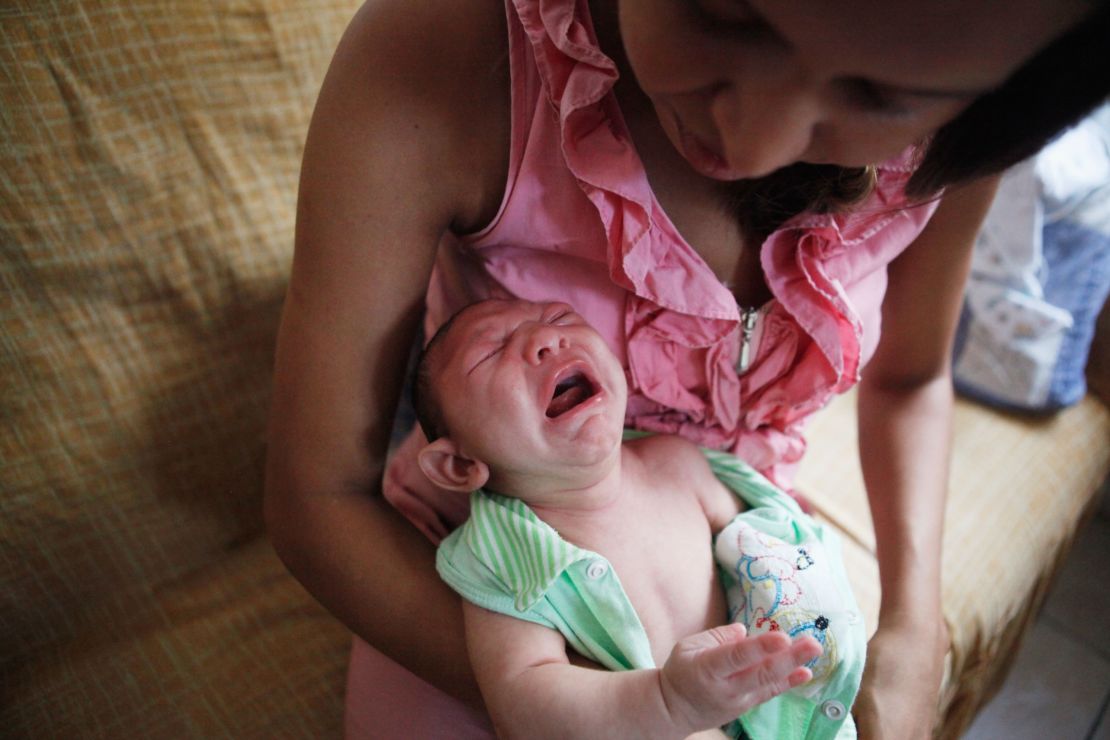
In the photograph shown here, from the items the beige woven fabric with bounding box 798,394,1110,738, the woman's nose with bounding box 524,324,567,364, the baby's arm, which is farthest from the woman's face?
the beige woven fabric with bounding box 798,394,1110,738

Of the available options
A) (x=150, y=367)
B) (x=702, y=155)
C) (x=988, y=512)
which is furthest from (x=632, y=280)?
(x=988, y=512)

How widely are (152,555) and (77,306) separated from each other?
342mm

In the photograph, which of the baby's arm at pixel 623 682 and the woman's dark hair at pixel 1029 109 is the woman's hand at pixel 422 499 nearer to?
the baby's arm at pixel 623 682

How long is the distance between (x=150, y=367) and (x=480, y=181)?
513mm

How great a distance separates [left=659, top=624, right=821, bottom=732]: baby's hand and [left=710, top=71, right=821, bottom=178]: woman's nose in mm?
325

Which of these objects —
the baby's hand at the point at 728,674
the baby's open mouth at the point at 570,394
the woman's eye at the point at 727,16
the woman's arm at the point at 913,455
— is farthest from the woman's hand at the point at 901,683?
the woman's eye at the point at 727,16

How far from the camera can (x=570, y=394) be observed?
Answer: 30.4 inches

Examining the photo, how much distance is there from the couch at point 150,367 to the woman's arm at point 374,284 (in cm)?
26

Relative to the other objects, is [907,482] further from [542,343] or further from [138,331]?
[138,331]

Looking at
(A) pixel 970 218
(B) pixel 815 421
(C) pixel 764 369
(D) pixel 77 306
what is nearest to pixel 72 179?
(D) pixel 77 306

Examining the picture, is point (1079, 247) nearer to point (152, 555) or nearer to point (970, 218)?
point (970, 218)

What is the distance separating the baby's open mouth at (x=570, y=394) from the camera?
768 mm

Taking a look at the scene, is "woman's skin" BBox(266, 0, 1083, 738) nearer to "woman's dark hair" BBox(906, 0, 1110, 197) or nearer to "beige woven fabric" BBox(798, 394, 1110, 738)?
"woman's dark hair" BBox(906, 0, 1110, 197)

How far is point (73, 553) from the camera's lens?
0.91 meters
